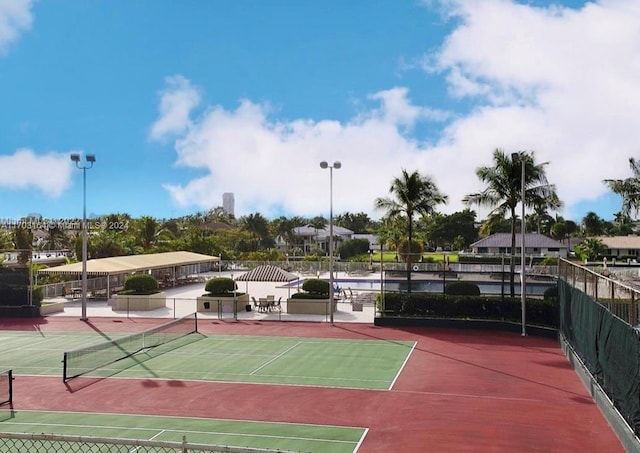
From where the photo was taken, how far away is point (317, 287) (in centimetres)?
3703

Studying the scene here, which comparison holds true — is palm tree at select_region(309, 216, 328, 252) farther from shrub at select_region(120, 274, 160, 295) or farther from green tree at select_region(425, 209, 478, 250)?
shrub at select_region(120, 274, 160, 295)

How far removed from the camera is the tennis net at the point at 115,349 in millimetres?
21328

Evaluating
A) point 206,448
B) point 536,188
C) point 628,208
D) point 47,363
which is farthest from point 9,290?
point 628,208

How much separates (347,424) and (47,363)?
13.5 m

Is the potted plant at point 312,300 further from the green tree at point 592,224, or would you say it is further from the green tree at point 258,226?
the green tree at point 592,224

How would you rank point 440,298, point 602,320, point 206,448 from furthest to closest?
point 440,298, point 602,320, point 206,448

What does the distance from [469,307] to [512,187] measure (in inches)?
270

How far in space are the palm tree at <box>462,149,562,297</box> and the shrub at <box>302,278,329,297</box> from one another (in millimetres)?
10267

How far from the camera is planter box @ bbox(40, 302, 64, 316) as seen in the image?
1463 inches

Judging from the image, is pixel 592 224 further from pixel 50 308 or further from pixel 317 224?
pixel 50 308

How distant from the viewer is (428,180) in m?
38.3

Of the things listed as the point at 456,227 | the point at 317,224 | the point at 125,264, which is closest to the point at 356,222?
the point at 317,224

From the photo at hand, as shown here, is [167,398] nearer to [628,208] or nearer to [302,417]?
[302,417]

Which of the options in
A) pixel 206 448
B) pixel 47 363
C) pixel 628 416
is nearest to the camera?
pixel 206 448
